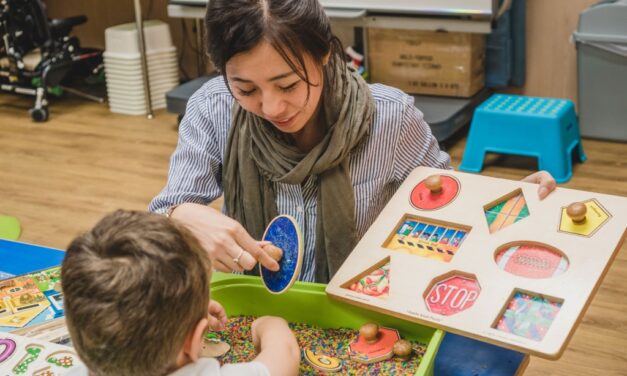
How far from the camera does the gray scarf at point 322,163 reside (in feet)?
4.88

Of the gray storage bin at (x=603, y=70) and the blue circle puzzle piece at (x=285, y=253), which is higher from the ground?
the blue circle puzzle piece at (x=285, y=253)

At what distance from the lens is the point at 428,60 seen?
3750 mm

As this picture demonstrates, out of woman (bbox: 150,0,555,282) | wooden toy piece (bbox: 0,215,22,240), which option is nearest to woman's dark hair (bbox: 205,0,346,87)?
woman (bbox: 150,0,555,282)

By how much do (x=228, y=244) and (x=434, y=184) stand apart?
35 cm

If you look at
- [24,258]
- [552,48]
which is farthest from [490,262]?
[552,48]

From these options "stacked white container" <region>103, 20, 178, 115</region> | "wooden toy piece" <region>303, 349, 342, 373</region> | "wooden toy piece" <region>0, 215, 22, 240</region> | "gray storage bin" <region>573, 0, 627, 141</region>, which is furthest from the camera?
"stacked white container" <region>103, 20, 178, 115</region>

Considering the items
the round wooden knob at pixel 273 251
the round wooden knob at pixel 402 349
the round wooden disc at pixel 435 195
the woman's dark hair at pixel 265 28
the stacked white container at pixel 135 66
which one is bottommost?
the stacked white container at pixel 135 66

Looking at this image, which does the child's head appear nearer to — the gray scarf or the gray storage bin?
the gray scarf

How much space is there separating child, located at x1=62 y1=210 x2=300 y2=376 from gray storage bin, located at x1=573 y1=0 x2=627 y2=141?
9.19 feet

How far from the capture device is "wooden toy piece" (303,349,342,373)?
3.97 ft

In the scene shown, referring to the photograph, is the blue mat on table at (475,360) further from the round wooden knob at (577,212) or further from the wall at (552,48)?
the wall at (552,48)

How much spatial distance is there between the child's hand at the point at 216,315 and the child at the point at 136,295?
0.83ft

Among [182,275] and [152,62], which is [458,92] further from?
[182,275]

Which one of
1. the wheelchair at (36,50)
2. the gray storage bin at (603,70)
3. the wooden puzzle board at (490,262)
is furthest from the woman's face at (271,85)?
the wheelchair at (36,50)
